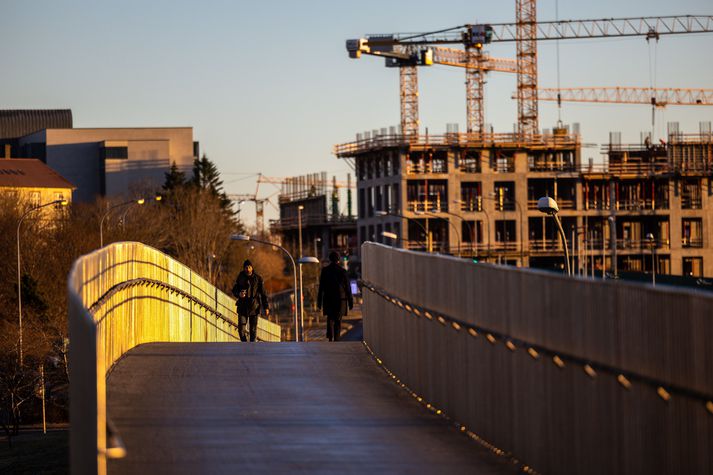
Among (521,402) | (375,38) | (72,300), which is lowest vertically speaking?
(521,402)

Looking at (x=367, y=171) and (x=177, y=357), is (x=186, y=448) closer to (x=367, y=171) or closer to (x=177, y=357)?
(x=177, y=357)

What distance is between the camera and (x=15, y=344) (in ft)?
208

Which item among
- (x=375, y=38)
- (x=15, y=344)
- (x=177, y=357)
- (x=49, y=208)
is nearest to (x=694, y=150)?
(x=375, y=38)

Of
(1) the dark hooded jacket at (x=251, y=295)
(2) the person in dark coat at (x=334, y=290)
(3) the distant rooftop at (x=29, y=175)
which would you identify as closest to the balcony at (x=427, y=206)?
(3) the distant rooftop at (x=29, y=175)

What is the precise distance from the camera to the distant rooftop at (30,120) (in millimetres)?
163125

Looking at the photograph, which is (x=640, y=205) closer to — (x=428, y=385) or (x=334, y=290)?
(x=334, y=290)

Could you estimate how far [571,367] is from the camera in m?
10.1

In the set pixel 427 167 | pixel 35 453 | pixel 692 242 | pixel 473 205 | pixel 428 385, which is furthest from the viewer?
pixel 692 242

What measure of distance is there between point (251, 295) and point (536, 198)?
97434mm

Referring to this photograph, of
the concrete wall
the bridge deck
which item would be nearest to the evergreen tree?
the bridge deck

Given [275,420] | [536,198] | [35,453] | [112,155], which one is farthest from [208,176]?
[275,420]

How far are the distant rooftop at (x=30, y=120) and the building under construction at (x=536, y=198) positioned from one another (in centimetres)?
5397

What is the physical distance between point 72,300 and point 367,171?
4694 inches

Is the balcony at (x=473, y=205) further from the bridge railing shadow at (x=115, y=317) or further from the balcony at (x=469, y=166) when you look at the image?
the bridge railing shadow at (x=115, y=317)
